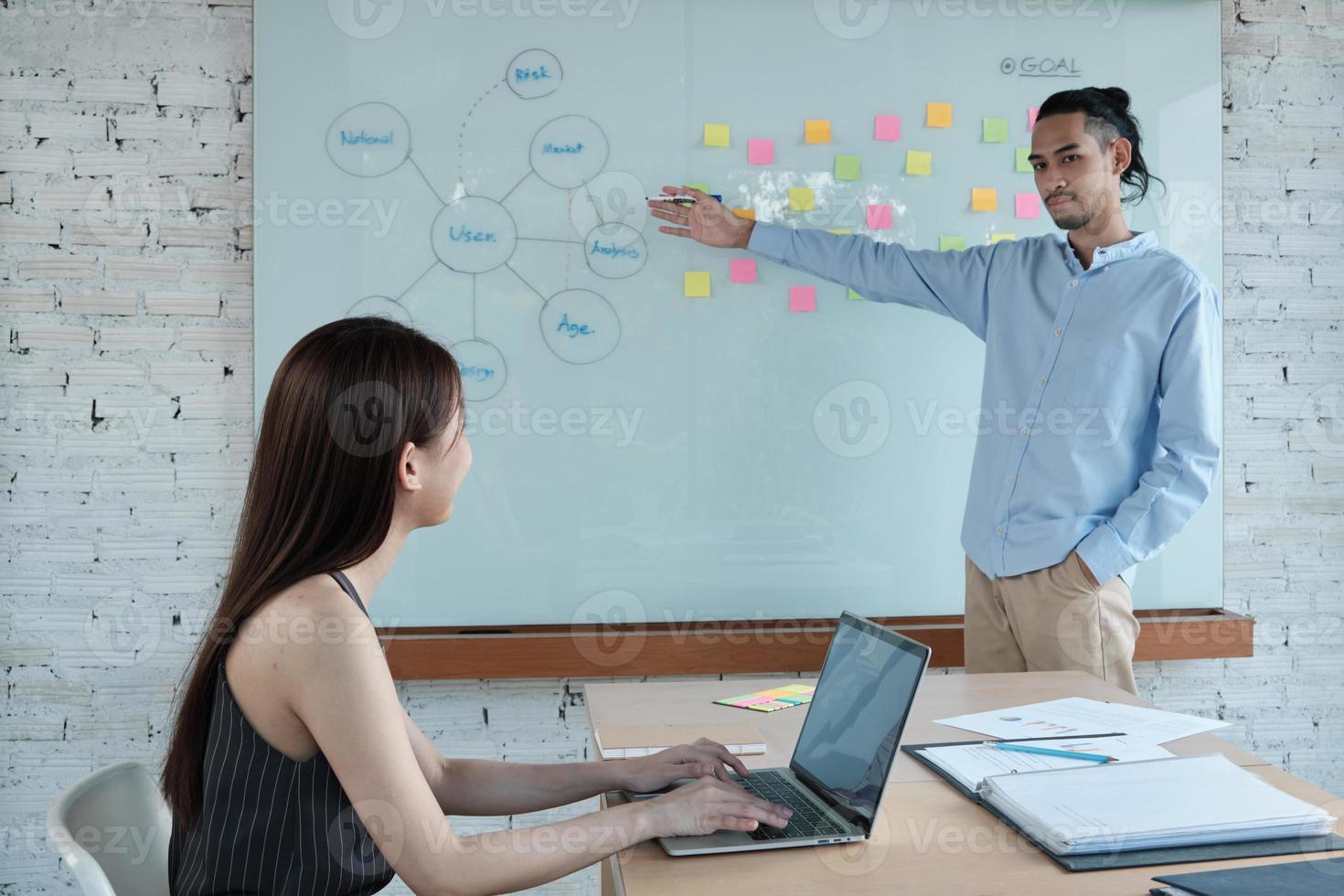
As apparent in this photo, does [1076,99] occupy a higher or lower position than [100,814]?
higher

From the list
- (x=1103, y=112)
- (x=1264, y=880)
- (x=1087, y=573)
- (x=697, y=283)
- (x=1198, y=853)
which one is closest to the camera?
(x=1264, y=880)

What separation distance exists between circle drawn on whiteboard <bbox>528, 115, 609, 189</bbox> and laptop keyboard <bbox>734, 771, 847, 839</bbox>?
1.60m

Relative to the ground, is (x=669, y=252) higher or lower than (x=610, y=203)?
lower

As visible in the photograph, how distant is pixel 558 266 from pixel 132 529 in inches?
46.5

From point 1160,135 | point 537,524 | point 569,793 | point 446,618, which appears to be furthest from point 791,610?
point 1160,135

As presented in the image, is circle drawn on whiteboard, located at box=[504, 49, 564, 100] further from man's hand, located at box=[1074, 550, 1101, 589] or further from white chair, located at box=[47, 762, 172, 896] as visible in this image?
white chair, located at box=[47, 762, 172, 896]

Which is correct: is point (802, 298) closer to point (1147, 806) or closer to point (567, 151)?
point (567, 151)

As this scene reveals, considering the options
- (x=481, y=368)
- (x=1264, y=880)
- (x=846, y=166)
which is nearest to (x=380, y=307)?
(x=481, y=368)

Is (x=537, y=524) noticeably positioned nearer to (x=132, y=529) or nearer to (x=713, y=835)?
(x=132, y=529)

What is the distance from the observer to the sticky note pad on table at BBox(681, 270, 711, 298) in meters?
2.63

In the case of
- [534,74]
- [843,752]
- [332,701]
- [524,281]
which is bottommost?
[843,752]

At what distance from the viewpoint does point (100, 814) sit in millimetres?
1368

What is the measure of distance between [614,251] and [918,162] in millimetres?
794

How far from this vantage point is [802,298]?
267 cm
